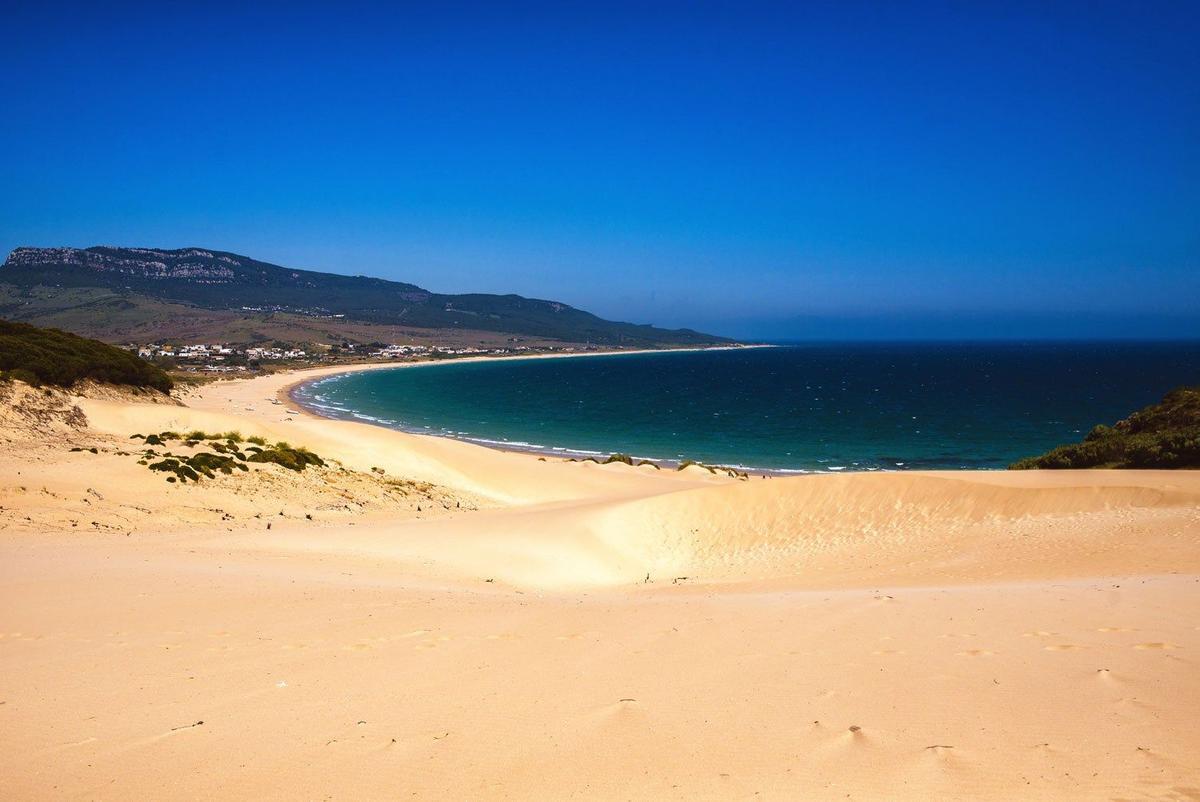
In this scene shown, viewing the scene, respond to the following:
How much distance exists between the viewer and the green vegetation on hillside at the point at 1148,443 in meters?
22.2

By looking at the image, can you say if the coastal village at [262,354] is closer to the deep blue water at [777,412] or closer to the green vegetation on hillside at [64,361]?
the deep blue water at [777,412]

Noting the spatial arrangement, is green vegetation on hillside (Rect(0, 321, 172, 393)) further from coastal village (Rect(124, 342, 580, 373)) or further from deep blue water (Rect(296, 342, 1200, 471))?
coastal village (Rect(124, 342, 580, 373))

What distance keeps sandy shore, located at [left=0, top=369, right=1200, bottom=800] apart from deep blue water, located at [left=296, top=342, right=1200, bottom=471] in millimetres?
29444

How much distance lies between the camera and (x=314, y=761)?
4.32 meters

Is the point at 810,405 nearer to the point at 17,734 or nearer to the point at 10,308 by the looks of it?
the point at 17,734

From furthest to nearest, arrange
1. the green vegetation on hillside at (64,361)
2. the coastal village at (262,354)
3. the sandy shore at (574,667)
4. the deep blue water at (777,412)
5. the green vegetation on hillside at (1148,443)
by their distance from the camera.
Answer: the coastal village at (262,354) < the deep blue water at (777,412) < the green vegetation on hillside at (64,361) < the green vegetation on hillside at (1148,443) < the sandy shore at (574,667)

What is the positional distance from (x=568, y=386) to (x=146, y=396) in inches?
2663

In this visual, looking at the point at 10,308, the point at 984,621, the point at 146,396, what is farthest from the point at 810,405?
the point at 10,308

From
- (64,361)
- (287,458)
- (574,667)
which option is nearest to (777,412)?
(287,458)

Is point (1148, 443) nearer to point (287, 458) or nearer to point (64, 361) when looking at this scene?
point (287, 458)

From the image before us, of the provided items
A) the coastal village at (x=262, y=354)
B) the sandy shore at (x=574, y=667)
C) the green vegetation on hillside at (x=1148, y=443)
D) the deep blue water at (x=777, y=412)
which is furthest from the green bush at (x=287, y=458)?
the coastal village at (x=262, y=354)

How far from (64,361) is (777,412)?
53244 mm

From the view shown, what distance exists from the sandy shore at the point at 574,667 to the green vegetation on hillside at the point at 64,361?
1734cm

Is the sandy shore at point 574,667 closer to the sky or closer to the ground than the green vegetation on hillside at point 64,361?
closer to the ground
